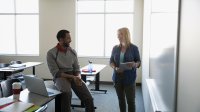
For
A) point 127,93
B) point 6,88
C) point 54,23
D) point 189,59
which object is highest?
point 54,23

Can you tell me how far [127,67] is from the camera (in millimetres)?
3193

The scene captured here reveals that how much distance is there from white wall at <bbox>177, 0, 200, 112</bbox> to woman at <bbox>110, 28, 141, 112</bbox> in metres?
2.07

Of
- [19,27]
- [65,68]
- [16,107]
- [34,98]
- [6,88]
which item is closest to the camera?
[16,107]

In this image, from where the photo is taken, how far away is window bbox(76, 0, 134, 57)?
721 cm

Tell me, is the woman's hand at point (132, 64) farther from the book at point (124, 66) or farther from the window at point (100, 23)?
the window at point (100, 23)

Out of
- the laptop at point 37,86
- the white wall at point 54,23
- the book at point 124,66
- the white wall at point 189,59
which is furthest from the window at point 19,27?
the white wall at point 189,59

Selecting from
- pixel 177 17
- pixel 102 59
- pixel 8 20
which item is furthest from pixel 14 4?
pixel 177 17

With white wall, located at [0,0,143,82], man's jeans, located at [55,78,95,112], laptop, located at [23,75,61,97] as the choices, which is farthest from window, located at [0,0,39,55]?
laptop, located at [23,75,61,97]

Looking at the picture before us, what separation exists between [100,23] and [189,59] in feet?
21.4

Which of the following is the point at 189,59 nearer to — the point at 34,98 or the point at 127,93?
the point at 34,98

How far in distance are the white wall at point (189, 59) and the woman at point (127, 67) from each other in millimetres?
2067

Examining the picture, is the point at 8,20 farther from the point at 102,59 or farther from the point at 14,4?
the point at 102,59

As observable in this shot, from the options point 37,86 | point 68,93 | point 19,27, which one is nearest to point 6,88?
point 37,86

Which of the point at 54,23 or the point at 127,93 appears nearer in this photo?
the point at 127,93
